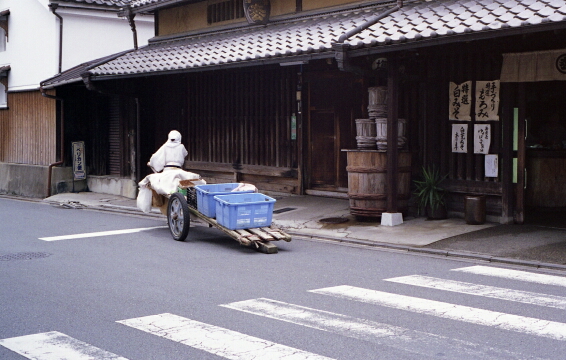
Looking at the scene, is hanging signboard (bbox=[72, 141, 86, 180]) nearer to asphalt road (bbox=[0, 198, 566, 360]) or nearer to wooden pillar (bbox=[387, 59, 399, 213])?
asphalt road (bbox=[0, 198, 566, 360])

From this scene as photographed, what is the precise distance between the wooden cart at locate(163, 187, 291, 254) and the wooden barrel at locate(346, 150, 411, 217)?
2.57m

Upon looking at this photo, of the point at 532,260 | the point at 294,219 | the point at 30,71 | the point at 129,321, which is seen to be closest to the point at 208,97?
the point at 294,219

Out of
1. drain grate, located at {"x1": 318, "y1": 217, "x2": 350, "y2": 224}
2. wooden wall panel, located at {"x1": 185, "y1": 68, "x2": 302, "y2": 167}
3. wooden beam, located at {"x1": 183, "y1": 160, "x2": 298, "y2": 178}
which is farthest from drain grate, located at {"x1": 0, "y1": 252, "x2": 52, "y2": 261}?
wooden wall panel, located at {"x1": 185, "y1": 68, "x2": 302, "y2": 167}

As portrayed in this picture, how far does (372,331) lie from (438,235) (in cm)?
565

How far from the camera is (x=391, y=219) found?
40.2 feet

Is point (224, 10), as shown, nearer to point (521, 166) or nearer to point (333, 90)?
point (333, 90)

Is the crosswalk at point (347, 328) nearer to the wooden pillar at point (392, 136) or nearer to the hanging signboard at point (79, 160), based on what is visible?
the wooden pillar at point (392, 136)

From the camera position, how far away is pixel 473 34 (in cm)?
1003

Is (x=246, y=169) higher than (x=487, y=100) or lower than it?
lower

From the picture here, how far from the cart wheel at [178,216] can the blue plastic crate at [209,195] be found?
257 millimetres

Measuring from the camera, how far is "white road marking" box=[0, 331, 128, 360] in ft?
17.3

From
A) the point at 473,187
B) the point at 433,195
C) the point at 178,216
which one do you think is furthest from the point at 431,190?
the point at 178,216

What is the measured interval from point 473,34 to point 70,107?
15324 millimetres

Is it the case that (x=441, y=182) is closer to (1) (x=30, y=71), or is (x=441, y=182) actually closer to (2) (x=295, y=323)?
(2) (x=295, y=323)
